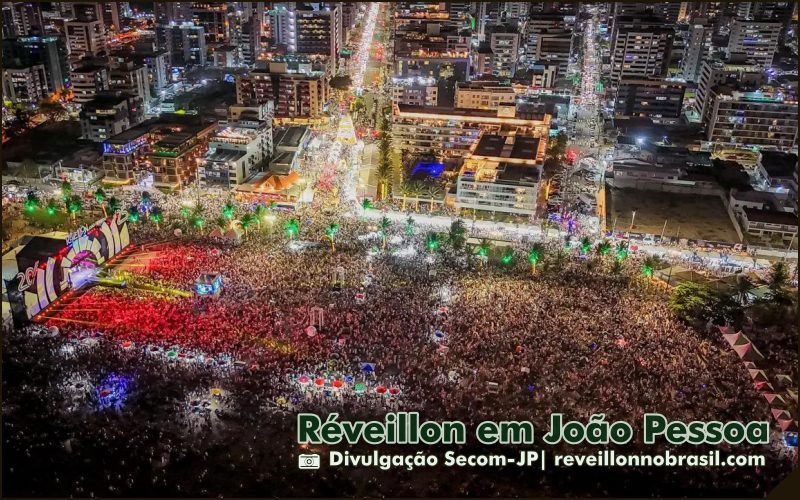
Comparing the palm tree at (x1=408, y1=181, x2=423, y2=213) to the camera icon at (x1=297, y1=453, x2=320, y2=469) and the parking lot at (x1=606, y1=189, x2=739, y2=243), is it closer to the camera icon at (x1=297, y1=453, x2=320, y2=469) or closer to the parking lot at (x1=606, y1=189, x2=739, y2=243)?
the parking lot at (x1=606, y1=189, x2=739, y2=243)

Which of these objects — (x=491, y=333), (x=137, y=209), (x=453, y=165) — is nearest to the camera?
(x=491, y=333)

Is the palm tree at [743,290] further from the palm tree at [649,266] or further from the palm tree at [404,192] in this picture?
the palm tree at [404,192]

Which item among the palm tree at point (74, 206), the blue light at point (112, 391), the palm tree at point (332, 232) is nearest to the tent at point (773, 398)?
the palm tree at point (332, 232)

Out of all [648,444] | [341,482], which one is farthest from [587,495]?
[341,482]

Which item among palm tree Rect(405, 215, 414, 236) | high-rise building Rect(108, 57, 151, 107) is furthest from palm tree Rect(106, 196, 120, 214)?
high-rise building Rect(108, 57, 151, 107)

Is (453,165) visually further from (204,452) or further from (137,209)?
(204,452)

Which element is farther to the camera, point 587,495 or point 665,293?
point 665,293

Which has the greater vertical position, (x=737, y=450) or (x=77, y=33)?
(x=77, y=33)
